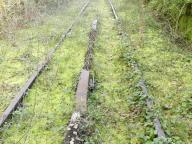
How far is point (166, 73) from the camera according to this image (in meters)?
8.77

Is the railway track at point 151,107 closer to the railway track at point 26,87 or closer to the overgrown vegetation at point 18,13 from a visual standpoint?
the railway track at point 26,87

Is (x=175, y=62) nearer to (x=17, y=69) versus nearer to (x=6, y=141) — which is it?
(x=17, y=69)

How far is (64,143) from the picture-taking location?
539 cm

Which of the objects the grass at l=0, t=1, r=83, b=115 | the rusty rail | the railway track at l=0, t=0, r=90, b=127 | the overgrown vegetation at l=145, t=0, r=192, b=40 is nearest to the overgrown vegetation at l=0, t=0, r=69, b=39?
the grass at l=0, t=1, r=83, b=115

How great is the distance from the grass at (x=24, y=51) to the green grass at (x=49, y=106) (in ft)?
1.43

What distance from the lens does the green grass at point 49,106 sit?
590cm

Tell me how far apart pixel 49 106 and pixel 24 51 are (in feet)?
12.9

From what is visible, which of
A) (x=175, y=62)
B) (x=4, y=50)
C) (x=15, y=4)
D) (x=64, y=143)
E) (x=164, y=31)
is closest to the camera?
(x=64, y=143)

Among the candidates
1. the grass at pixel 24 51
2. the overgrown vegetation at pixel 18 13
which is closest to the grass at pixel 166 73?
the grass at pixel 24 51

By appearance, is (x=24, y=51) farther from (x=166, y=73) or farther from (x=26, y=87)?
(x=166, y=73)

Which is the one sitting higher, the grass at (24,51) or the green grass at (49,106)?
the green grass at (49,106)

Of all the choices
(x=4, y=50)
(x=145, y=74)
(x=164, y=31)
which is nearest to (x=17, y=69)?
(x=4, y=50)

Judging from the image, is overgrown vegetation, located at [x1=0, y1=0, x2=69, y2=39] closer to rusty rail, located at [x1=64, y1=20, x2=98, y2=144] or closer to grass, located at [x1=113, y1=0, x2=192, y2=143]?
grass, located at [x1=113, y1=0, x2=192, y2=143]

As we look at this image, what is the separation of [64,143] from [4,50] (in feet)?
18.9
